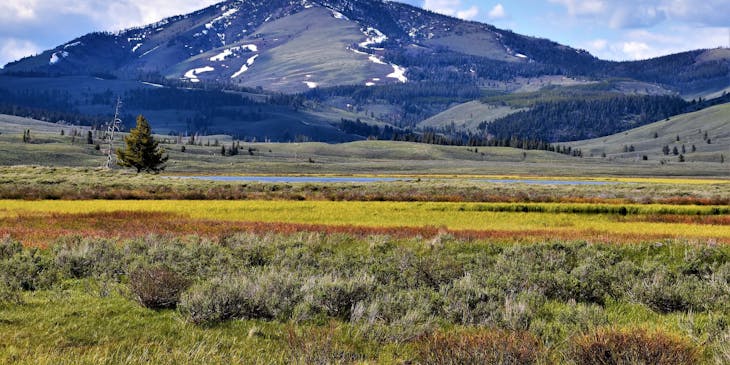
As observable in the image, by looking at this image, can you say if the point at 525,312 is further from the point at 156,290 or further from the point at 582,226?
the point at 582,226

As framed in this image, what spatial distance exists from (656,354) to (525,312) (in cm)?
405

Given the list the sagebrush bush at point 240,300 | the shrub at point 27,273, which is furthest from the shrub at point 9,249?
the sagebrush bush at point 240,300

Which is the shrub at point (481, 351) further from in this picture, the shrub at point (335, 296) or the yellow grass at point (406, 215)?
the yellow grass at point (406, 215)

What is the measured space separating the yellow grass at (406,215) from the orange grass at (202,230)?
5.58ft

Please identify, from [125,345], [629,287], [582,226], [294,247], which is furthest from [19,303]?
[582,226]

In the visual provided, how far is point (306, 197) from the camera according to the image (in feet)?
181

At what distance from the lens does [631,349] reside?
931 centimetres

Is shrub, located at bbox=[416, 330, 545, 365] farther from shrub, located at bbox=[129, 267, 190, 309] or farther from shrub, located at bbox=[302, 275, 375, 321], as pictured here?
shrub, located at bbox=[129, 267, 190, 309]

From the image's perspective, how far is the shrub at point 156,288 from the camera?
1354 centimetres

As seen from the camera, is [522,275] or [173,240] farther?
[173,240]

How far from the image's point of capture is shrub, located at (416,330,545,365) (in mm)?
9242

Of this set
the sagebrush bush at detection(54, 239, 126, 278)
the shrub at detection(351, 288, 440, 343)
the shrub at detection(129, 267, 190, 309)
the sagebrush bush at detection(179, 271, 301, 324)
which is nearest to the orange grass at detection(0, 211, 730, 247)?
the sagebrush bush at detection(54, 239, 126, 278)

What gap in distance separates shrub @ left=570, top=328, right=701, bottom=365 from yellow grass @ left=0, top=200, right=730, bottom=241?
2141 cm

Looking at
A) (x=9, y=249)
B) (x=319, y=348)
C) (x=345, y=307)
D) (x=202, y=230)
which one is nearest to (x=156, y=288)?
(x=345, y=307)
